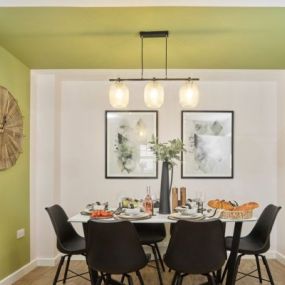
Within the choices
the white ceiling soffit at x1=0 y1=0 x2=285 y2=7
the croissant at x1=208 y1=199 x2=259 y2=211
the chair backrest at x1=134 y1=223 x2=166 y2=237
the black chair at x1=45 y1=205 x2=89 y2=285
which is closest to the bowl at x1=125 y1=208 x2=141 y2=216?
the black chair at x1=45 y1=205 x2=89 y2=285

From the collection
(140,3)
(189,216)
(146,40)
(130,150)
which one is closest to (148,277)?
(189,216)

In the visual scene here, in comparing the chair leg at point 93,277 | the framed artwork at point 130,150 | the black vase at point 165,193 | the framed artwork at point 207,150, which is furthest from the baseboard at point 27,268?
the framed artwork at point 207,150

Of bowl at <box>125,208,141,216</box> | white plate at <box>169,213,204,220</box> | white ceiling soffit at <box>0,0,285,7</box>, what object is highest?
white ceiling soffit at <box>0,0,285,7</box>

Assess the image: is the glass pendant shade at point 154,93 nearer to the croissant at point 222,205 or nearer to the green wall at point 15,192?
the croissant at point 222,205

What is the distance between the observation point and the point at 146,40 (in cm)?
298

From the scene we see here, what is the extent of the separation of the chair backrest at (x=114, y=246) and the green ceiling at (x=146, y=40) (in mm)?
1603

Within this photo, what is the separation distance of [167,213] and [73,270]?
1.70 m

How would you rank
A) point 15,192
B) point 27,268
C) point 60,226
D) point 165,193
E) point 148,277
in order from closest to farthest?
point 165,193 < point 60,226 < point 15,192 < point 148,277 < point 27,268

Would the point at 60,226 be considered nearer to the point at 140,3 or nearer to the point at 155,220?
the point at 155,220

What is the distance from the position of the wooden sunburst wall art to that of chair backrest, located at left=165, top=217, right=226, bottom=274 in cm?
190

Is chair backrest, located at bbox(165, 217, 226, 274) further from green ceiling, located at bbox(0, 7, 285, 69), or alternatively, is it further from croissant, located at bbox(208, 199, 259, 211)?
green ceiling, located at bbox(0, 7, 285, 69)

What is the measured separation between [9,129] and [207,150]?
8.43 ft

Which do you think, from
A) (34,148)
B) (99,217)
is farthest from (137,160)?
(99,217)

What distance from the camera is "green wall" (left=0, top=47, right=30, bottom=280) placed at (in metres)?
3.29
